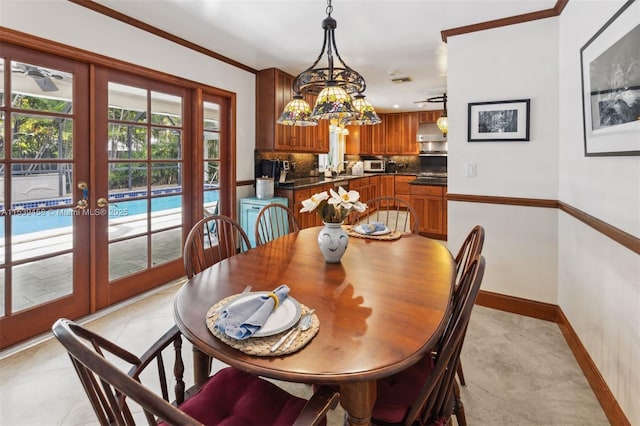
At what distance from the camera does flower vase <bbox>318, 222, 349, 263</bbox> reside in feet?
5.63

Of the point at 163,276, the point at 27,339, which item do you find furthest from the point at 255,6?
the point at 27,339

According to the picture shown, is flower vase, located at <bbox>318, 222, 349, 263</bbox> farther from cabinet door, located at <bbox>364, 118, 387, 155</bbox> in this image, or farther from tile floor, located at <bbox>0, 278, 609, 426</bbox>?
cabinet door, located at <bbox>364, 118, 387, 155</bbox>

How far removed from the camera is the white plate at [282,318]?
1.05 m

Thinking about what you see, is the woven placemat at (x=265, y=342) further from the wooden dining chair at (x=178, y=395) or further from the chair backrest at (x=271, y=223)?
the chair backrest at (x=271, y=223)

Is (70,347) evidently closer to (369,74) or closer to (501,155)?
(501,155)

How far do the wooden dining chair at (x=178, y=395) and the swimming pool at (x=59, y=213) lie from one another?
1764 mm

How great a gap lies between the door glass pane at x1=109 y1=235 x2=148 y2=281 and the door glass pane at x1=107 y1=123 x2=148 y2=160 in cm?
75

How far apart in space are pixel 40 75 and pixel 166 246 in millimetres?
1725

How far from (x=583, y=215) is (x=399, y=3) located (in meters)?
1.93

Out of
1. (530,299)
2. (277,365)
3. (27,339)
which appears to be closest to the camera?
(277,365)

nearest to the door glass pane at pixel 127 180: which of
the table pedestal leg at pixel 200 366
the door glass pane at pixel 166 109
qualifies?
the door glass pane at pixel 166 109

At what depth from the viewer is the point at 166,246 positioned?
3.45 meters

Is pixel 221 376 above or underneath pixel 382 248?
underneath

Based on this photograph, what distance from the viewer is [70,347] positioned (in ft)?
2.34
